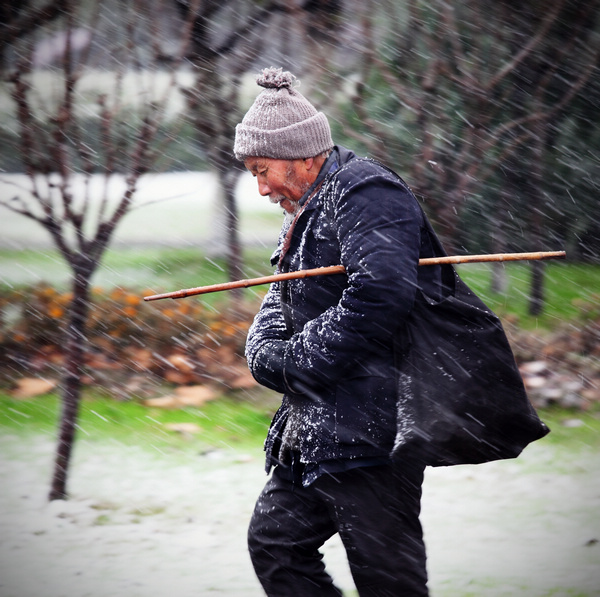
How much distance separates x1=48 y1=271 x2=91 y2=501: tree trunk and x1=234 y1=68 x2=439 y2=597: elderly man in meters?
1.97

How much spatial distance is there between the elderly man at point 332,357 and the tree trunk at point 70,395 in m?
1.97

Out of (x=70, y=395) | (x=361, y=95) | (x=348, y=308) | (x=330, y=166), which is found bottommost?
(x=70, y=395)

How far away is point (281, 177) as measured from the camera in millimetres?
2459

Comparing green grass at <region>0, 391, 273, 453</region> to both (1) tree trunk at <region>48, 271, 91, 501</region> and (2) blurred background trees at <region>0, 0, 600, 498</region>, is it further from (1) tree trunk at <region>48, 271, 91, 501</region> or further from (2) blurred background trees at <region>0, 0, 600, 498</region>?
→ (2) blurred background trees at <region>0, 0, 600, 498</region>

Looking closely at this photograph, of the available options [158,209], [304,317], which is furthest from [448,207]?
[158,209]

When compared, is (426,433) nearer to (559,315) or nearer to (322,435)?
(322,435)

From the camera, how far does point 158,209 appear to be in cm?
1155

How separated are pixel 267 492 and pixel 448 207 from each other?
3.25 metres

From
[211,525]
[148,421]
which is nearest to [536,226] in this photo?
[148,421]

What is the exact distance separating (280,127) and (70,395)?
237 centimetres

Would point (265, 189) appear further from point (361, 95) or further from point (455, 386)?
point (361, 95)

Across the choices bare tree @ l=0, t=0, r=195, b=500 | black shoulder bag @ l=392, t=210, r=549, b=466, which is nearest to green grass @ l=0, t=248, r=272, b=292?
bare tree @ l=0, t=0, r=195, b=500

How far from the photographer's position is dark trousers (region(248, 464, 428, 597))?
232 cm

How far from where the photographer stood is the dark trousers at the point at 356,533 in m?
2.32
